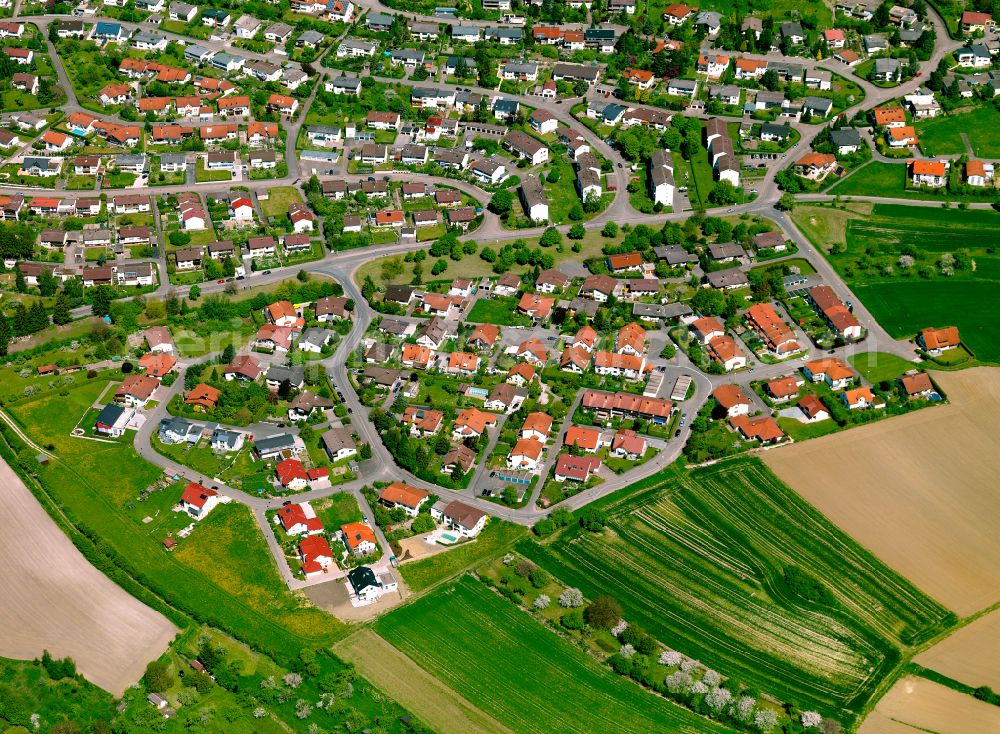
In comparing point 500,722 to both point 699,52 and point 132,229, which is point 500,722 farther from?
point 699,52

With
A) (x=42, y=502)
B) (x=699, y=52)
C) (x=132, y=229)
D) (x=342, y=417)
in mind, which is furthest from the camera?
(x=699, y=52)

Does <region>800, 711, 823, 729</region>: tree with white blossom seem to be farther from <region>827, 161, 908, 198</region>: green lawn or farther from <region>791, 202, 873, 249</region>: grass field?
<region>827, 161, 908, 198</region>: green lawn

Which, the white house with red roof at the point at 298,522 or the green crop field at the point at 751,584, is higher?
the green crop field at the point at 751,584

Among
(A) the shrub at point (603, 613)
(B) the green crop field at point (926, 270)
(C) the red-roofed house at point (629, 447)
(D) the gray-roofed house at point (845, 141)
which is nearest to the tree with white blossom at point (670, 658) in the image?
(A) the shrub at point (603, 613)

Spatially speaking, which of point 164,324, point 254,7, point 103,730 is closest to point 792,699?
point 103,730

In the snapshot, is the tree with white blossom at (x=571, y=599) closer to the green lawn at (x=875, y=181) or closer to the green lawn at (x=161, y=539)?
the green lawn at (x=161, y=539)

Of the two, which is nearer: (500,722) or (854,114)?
(500,722)
